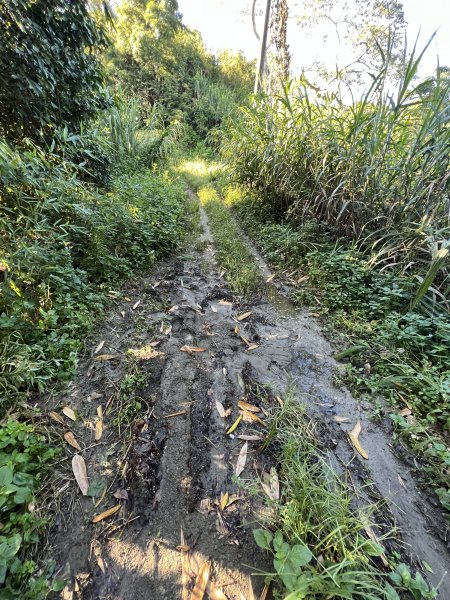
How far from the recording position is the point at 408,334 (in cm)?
196

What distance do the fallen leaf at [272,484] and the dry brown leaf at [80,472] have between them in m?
0.82

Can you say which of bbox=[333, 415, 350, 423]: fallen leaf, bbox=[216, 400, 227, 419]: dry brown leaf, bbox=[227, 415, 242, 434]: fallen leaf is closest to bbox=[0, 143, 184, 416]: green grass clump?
bbox=[216, 400, 227, 419]: dry brown leaf

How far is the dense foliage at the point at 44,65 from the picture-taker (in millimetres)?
2195

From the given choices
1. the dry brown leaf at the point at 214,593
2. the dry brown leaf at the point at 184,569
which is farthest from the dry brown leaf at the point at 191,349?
the dry brown leaf at the point at 214,593

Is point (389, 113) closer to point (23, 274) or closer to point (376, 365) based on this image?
point (376, 365)

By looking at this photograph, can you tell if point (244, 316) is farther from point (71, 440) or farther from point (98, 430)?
point (71, 440)

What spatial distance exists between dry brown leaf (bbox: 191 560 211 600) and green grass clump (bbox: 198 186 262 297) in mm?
2106

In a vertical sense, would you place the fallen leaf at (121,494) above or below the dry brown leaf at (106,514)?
above

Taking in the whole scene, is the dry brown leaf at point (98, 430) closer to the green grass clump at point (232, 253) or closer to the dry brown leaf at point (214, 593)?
the dry brown leaf at point (214, 593)

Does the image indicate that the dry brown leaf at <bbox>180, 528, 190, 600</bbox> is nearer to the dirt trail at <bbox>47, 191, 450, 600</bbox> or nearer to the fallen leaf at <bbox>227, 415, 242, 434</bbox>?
the dirt trail at <bbox>47, 191, 450, 600</bbox>

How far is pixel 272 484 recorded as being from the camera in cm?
123

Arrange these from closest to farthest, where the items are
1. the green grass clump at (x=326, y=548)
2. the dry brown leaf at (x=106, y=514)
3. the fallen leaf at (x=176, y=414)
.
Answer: the green grass clump at (x=326, y=548)
the dry brown leaf at (x=106, y=514)
the fallen leaf at (x=176, y=414)

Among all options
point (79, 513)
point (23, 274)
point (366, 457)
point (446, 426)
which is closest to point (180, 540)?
point (79, 513)

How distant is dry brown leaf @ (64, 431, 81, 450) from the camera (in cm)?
137
